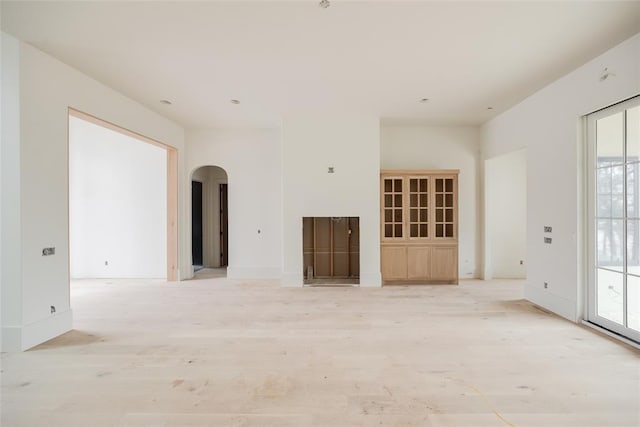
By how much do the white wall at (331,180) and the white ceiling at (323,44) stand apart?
0.96m

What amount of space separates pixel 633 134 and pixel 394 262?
3.55 meters

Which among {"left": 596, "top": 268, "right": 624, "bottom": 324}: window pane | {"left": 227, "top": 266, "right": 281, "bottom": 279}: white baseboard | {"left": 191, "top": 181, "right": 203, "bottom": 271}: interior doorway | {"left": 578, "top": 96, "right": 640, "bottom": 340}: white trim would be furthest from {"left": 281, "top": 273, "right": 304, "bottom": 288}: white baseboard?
{"left": 596, "top": 268, "right": 624, "bottom": 324}: window pane

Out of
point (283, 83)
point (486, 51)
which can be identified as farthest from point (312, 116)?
point (486, 51)

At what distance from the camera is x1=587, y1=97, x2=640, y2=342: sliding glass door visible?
3.15 m

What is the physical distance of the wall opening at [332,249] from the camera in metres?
6.58

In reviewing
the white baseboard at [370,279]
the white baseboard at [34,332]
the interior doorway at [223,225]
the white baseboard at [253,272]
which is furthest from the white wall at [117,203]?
the white baseboard at [370,279]

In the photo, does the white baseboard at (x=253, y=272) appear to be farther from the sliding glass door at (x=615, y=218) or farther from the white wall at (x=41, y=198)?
the sliding glass door at (x=615, y=218)

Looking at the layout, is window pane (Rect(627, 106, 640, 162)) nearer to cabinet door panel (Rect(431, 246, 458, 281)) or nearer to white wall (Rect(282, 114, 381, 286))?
cabinet door panel (Rect(431, 246, 458, 281))

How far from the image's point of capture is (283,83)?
412cm

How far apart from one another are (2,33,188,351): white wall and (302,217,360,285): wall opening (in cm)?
399

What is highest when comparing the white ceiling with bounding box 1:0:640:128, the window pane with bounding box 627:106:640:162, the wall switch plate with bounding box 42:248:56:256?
the white ceiling with bounding box 1:0:640:128

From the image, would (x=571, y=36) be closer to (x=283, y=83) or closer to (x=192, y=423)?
(x=283, y=83)

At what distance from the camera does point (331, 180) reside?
5746 millimetres

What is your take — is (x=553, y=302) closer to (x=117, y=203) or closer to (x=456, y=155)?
(x=456, y=155)
